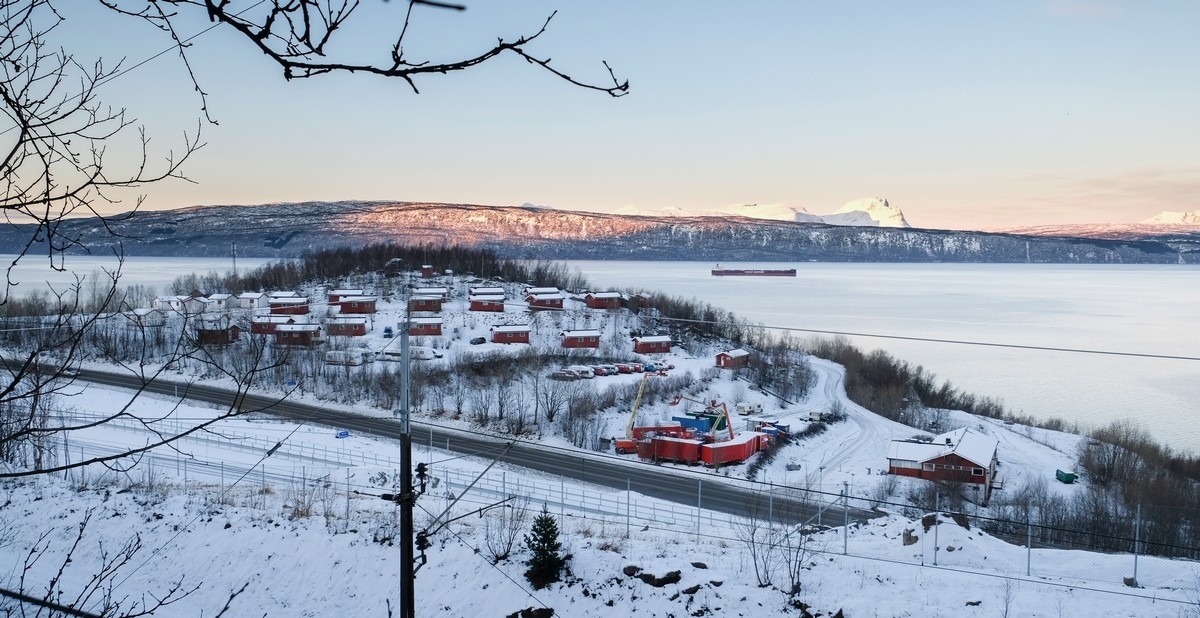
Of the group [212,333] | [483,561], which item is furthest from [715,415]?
[212,333]

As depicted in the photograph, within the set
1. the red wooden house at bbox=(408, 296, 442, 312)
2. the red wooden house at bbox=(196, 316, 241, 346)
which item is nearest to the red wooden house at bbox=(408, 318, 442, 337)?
the red wooden house at bbox=(408, 296, 442, 312)

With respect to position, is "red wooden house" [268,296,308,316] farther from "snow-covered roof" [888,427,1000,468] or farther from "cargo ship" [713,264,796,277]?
"cargo ship" [713,264,796,277]

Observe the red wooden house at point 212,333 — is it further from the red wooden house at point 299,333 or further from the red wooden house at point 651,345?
the red wooden house at point 651,345

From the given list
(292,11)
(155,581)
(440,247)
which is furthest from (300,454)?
(440,247)

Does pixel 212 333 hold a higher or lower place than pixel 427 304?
higher

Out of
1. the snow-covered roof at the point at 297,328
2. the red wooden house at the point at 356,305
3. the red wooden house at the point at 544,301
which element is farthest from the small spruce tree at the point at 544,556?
the red wooden house at the point at 356,305

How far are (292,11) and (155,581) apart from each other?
11048mm

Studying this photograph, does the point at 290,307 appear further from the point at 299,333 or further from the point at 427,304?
the point at 427,304

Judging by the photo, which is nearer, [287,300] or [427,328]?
[427,328]

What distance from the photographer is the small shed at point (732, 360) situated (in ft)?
106

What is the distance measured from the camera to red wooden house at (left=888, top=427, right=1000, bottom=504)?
19766mm

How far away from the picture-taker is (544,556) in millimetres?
9703

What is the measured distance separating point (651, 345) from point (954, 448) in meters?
15.6

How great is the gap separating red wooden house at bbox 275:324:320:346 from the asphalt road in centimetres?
615
